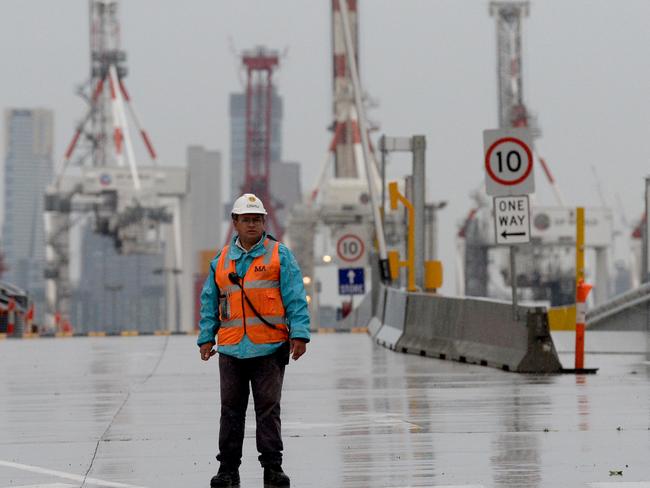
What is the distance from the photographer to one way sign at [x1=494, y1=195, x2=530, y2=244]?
66.4ft

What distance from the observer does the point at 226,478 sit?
980 centimetres

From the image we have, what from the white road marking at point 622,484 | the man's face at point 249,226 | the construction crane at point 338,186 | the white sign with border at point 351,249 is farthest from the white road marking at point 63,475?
the construction crane at point 338,186

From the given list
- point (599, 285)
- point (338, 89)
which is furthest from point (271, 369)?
point (599, 285)

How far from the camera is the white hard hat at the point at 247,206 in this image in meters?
9.92

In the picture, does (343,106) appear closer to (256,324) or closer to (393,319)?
(393,319)

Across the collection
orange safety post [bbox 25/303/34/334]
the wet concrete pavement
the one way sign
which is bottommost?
the wet concrete pavement

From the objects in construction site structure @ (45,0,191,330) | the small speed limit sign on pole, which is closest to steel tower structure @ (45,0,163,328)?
construction site structure @ (45,0,191,330)

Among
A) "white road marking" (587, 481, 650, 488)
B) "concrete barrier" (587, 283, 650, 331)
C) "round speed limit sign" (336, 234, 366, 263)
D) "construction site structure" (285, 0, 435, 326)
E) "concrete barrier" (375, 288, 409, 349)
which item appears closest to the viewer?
"white road marking" (587, 481, 650, 488)

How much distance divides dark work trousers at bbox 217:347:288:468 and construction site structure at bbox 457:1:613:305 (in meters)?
130

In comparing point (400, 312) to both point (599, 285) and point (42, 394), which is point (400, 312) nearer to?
point (42, 394)

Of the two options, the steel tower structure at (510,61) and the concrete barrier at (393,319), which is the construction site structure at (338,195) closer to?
the steel tower structure at (510,61)

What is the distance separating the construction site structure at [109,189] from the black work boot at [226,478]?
11632 cm

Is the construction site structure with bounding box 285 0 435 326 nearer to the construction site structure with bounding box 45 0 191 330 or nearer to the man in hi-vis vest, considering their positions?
the construction site structure with bounding box 45 0 191 330

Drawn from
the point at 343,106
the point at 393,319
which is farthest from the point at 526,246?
the point at 393,319
